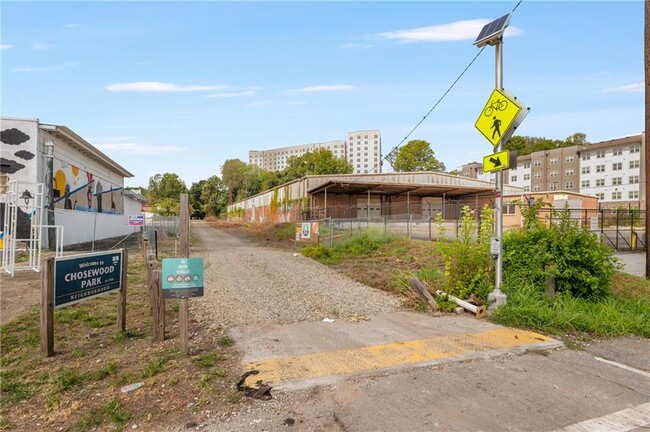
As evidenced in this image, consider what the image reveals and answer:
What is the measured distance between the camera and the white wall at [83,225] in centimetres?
1998

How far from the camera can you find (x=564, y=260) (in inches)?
273

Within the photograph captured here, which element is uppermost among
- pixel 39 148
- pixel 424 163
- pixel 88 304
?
pixel 424 163

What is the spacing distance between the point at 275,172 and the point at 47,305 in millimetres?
82927

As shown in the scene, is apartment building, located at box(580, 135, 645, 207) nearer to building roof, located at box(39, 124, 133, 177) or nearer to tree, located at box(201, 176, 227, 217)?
building roof, located at box(39, 124, 133, 177)

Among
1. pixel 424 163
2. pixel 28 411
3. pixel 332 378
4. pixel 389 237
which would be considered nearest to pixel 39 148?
pixel 389 237

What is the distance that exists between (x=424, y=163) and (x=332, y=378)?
82559 mm

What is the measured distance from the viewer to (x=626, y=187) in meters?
64.8

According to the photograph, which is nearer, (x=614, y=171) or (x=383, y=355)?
(x=383, y=355)

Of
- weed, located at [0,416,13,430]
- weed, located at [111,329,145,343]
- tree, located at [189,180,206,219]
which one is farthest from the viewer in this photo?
tree, located at [189,180,206,219]

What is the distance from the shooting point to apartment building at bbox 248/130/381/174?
152625 millimetres

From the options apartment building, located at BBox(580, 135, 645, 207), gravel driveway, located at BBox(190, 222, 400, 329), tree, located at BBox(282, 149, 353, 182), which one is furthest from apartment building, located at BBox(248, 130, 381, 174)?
gravel driveway, located at BBox(190, 222, 400, 329)

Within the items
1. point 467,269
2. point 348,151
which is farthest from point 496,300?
point 348,151

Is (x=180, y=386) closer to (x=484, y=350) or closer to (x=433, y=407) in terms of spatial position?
(x=433, y=407)

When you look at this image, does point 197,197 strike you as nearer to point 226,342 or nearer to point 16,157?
point 16,157
